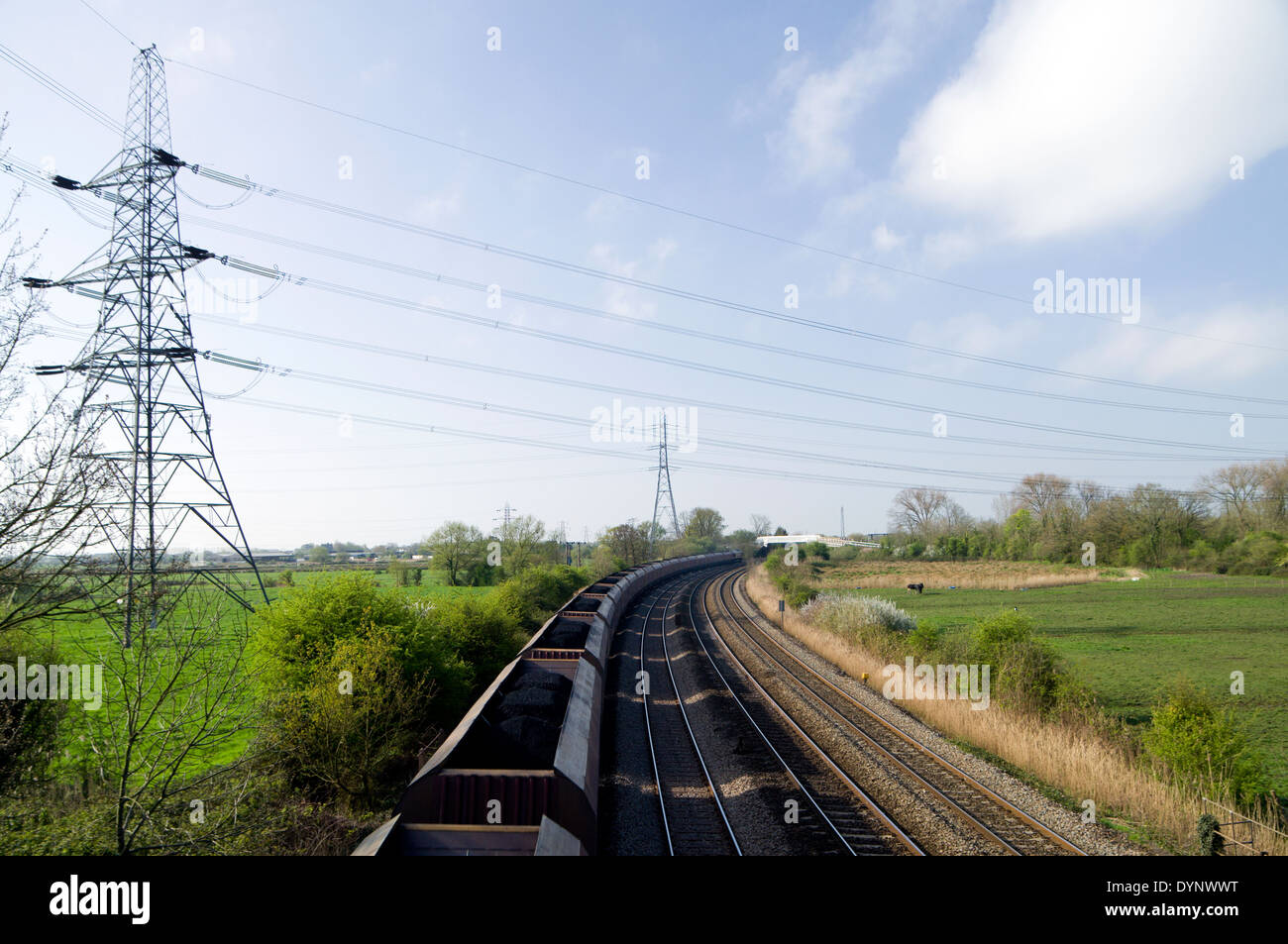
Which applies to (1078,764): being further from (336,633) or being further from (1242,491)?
(1242,491)

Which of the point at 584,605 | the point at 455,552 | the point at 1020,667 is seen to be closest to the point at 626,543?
the point at 455,552

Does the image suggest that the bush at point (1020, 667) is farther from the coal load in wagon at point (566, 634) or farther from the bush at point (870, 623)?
the coal load in wagon at point (566, 634)

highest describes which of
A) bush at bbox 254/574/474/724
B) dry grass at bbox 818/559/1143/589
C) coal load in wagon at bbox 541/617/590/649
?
bush at bbox 254/574/474/724

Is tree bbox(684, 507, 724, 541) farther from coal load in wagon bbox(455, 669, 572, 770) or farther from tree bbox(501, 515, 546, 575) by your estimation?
coal load in wagon bbox(455, 669, 572, 770)

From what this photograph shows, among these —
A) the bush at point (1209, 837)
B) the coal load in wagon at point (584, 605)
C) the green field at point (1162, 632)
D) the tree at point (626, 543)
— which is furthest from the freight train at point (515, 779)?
the tree at point (626, 543)

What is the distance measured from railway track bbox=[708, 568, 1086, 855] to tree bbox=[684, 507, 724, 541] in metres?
97.2

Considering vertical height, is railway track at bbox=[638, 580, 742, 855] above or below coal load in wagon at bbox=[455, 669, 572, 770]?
below

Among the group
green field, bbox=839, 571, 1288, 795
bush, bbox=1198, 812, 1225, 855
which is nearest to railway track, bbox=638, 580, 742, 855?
bush, bbox=1198, 812, 1225, 855

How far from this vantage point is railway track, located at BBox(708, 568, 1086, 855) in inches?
386

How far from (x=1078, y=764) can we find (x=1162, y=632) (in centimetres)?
2557

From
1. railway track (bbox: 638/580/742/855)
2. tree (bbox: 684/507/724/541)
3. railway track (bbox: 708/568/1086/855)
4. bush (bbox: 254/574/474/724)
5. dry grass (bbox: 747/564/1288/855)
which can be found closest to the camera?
railway track (bbox: 708/568/1086/855)
